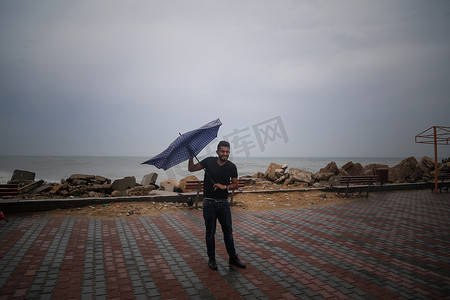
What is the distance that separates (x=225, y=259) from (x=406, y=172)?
17.8 m

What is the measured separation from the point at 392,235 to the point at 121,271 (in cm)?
564

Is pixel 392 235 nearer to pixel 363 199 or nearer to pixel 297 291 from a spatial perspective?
pixel 297 291

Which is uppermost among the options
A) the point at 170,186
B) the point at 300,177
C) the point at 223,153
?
the point at 223,153

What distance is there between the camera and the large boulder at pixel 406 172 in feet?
56.7

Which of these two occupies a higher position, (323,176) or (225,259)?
(323,176)

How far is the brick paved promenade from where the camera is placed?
3.37 meters

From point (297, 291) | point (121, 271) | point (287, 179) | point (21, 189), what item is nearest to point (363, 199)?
point (287, 179)

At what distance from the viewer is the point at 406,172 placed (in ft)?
57.7

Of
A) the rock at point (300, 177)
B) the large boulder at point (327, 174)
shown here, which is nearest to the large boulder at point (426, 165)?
the large boulder at point (327, 174)

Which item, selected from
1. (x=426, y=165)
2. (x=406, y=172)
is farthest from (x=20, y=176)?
(x=426, y=165)

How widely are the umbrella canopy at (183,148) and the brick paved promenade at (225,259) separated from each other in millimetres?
1597

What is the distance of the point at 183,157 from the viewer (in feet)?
13.9

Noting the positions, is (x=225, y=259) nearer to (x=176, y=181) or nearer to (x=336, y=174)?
(x=176, y=181)

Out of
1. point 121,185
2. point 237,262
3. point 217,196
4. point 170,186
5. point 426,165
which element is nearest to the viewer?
point 217,196
